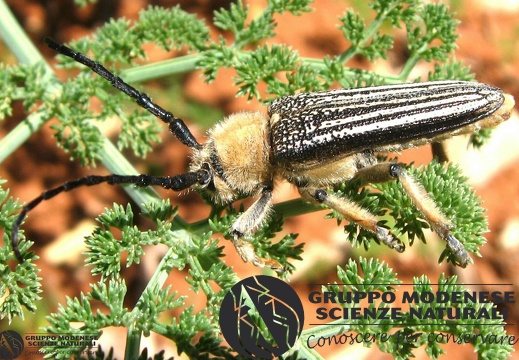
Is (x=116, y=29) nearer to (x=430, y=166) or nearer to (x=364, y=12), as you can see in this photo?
(x=430, y=166)

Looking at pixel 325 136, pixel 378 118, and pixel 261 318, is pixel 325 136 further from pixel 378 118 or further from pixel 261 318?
pixel 261 318

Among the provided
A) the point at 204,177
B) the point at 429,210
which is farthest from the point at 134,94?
the point at 429,210

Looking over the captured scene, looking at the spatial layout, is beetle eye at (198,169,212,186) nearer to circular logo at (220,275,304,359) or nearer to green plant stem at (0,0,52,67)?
circular logo at (220,275,304,359)

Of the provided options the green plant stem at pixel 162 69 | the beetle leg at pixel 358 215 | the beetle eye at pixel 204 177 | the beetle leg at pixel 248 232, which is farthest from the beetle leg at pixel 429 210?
the green plant stem at pixel 162 69

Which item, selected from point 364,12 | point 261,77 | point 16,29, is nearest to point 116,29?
point 16,29

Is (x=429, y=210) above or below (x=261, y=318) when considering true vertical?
above

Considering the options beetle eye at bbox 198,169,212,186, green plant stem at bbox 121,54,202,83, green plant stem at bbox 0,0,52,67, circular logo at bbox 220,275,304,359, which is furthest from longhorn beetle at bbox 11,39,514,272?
green plant stem at bbox 0,0,52,67
